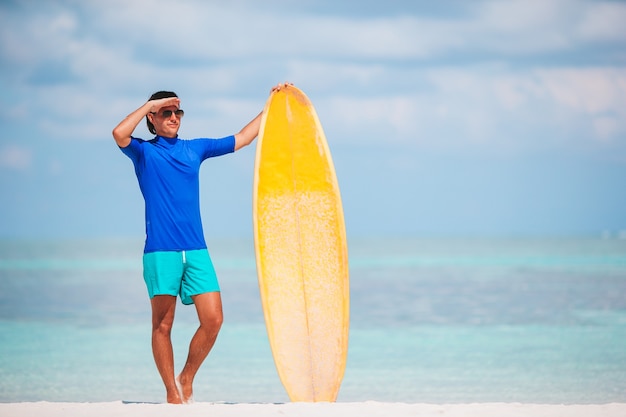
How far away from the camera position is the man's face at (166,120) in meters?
5.04

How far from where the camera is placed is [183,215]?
16.2 feet

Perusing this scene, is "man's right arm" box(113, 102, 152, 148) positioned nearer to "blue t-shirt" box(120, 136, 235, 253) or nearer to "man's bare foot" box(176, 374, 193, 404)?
"blue t-shirt" box(120, 136, 235, 253)

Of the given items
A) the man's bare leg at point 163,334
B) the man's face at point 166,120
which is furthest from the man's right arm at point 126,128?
the man's bare leg at point 163,334

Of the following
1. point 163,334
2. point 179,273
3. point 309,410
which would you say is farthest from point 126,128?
point 309,410

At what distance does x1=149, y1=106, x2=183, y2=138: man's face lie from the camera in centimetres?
504

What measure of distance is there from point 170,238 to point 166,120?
0.64 m

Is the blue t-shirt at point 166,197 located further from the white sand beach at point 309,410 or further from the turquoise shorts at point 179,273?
the white sand beach at point 309,410

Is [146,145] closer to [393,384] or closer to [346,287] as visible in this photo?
[346,287]

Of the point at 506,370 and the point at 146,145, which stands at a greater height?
the point at 146,145

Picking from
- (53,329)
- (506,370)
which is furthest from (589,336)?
(53,329)

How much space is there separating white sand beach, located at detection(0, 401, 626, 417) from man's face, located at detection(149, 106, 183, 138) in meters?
1.44

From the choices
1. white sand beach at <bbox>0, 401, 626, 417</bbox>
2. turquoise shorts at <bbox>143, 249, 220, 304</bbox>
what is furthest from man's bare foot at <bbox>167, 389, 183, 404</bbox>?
turquoise shorts at <bbox>143, 249, 220, 304</bbox>

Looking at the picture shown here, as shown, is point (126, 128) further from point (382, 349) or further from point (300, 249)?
point (382, 349)

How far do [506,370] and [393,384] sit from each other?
151cm
